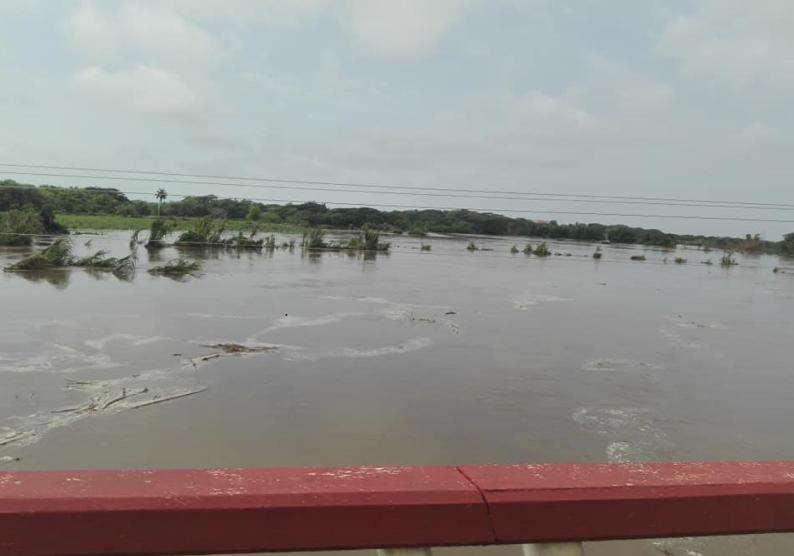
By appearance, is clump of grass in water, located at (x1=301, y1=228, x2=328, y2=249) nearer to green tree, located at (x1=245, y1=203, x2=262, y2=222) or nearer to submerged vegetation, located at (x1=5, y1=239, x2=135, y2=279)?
submerged vegetation, located at (x1=5, y1=239, x2=135, y2=279)

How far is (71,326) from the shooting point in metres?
10.3

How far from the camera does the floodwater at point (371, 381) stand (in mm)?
5715

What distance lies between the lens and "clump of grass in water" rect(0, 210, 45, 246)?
1045 inches

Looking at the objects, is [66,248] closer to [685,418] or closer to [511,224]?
[685,418]

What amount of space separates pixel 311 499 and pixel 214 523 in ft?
0.82

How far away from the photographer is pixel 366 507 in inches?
63.1

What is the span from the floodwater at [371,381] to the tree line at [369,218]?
40583mm

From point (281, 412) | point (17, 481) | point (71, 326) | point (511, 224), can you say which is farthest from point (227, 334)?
point (511, 224)

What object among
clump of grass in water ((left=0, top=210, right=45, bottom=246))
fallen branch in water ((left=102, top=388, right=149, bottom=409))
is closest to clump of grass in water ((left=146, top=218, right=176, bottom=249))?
clump of grass in water ((left=0, top=210, right=45, bottom=246))

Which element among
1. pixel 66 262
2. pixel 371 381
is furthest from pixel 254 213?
pixel 371 381

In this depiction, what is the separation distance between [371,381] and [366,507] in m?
6.53

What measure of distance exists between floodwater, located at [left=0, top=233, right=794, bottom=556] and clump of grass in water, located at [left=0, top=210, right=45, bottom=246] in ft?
40.7

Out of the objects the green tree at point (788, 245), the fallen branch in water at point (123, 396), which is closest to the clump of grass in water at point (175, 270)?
the fallen branch in water at point (123, 396)

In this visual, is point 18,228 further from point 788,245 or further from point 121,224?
point 788,245
